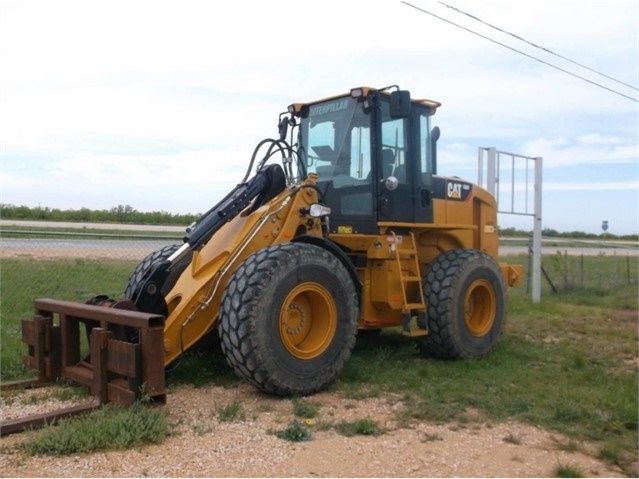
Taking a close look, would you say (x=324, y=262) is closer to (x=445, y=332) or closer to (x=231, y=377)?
(x=231, y=377)

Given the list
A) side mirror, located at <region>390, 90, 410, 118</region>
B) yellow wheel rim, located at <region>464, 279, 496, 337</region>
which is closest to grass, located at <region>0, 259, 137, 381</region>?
side mirror, located at <region>390, 90, 410, 118</region>

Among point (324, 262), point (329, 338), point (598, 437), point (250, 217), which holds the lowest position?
point (598, 437)

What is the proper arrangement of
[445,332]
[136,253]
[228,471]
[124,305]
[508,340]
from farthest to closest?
[136,253] < [508,340] < [445,332] < [124,305] < [228,471]

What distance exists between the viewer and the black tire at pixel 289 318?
18.0 feet

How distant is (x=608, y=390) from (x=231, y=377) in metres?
3.60

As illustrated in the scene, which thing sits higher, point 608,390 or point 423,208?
point 423,208

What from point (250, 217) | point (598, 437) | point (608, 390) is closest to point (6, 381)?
point (250, 217)

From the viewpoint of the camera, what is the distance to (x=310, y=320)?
20.6 ft

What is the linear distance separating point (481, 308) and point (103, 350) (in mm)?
4705

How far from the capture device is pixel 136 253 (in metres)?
16.2

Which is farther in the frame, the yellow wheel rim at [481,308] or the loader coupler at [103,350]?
the yellow wheel rim at [481,308]

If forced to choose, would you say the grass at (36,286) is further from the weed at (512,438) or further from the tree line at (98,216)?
the tree line at (98,216)

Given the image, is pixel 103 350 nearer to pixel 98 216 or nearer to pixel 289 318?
pixel 289 318

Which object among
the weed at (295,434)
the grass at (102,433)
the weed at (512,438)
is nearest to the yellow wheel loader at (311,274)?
the grass at (102,433)
